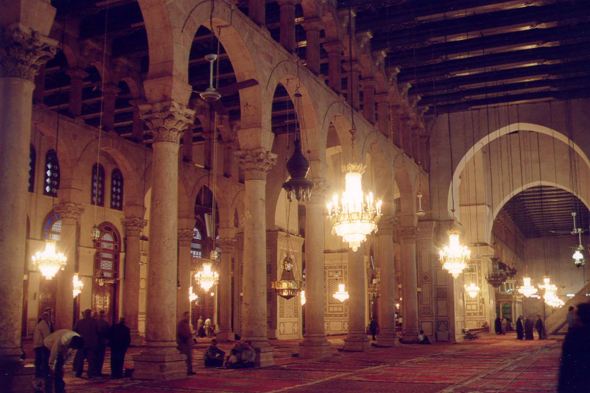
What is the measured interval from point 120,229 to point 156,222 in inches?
561

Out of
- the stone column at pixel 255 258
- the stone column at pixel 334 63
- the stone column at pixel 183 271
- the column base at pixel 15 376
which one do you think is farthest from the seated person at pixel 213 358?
the stone column at pixel 334 63

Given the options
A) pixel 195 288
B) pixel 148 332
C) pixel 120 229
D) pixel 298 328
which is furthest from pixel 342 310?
pixel 148 332

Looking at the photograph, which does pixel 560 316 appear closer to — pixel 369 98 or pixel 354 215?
pixel 354 215

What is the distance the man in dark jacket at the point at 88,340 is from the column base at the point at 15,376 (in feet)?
10.8

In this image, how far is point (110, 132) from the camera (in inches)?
676

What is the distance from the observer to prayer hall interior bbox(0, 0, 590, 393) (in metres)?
9.34

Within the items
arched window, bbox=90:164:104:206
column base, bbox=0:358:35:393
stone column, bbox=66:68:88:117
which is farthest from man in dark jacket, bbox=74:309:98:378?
arched window, bbox=90:164:104:206

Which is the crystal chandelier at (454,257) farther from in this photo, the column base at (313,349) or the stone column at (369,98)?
the column base at (313,349)

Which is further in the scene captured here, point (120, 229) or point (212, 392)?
point (120, 229)

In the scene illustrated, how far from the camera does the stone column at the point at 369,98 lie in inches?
736

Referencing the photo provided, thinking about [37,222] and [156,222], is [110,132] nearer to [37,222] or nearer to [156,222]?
[37,222]

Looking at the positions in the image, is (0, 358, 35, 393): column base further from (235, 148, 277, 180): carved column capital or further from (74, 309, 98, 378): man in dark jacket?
(235, 148, 277, 180): carved column capital

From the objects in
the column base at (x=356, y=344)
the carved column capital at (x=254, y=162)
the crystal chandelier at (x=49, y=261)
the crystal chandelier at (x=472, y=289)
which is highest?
the carved column capital at (x=254, y=162)

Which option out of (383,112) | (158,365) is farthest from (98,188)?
(158,365)
